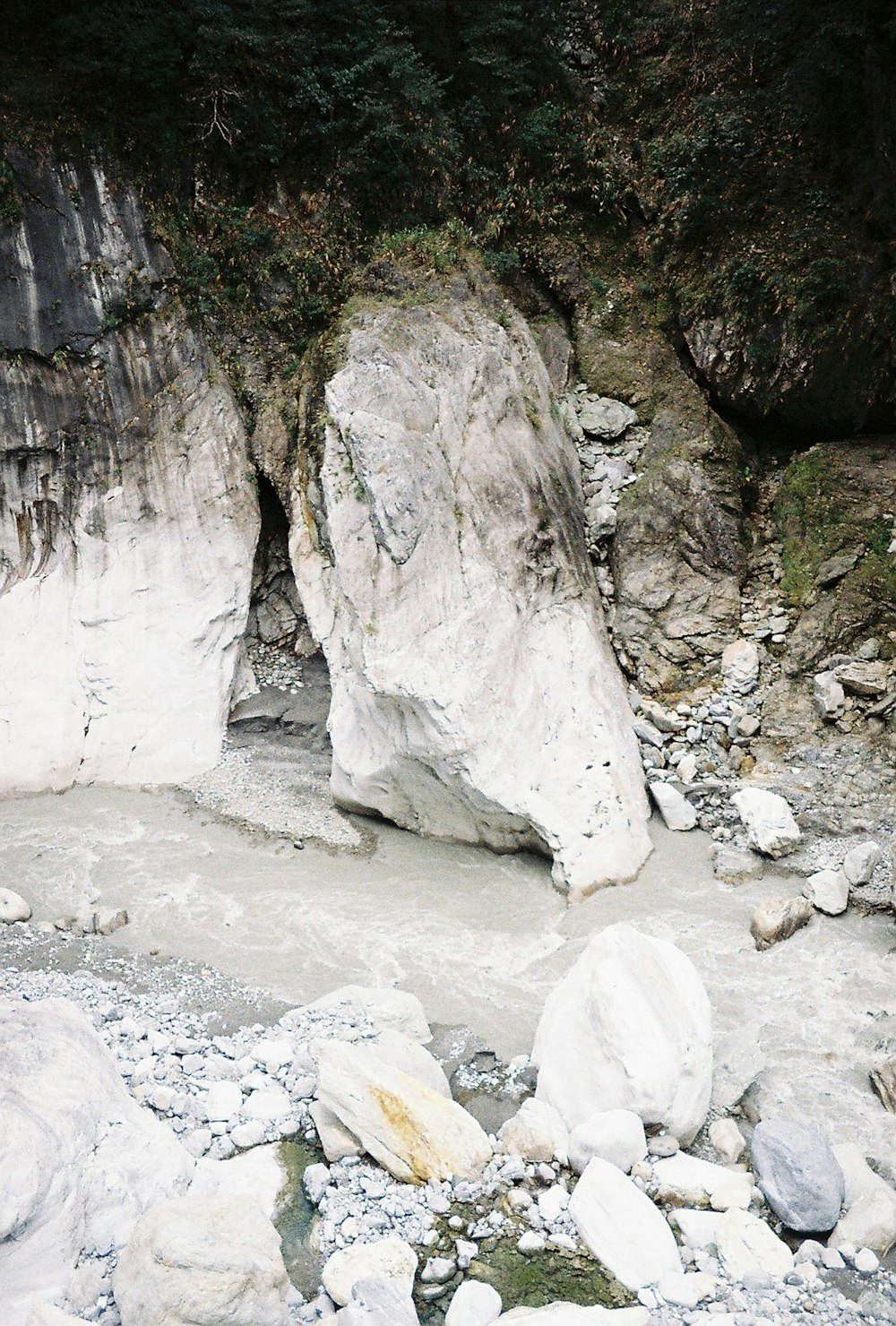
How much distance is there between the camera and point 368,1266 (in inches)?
161

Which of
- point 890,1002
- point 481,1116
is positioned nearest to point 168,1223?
point 481,1116

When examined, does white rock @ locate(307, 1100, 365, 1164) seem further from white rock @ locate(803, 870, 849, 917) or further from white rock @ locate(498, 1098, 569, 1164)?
white rock @ locate(803, 870, 849, 917)

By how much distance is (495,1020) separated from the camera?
6270 millimetres

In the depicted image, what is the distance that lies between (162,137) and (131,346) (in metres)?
2.59

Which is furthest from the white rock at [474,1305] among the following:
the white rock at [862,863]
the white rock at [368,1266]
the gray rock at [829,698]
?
the gray rock at [829,698]

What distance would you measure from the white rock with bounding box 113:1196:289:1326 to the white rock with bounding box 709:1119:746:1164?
2.57 metres

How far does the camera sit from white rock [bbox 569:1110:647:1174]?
4.71 meters

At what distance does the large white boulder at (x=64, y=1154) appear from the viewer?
3.77m

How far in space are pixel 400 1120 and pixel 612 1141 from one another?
1190 mm

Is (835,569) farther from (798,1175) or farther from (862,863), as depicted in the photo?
(798,1175)

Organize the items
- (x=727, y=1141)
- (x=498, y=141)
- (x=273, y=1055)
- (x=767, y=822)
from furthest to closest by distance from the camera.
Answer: (x=498, y=141) < (x=767, y=822) < (x=273, y=1055) < (x=727, y=1141)

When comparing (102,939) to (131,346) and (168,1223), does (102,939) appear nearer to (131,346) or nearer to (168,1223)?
(168,1223)

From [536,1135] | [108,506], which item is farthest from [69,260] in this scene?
[536,1135]

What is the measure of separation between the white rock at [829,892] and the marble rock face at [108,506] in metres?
6.68
